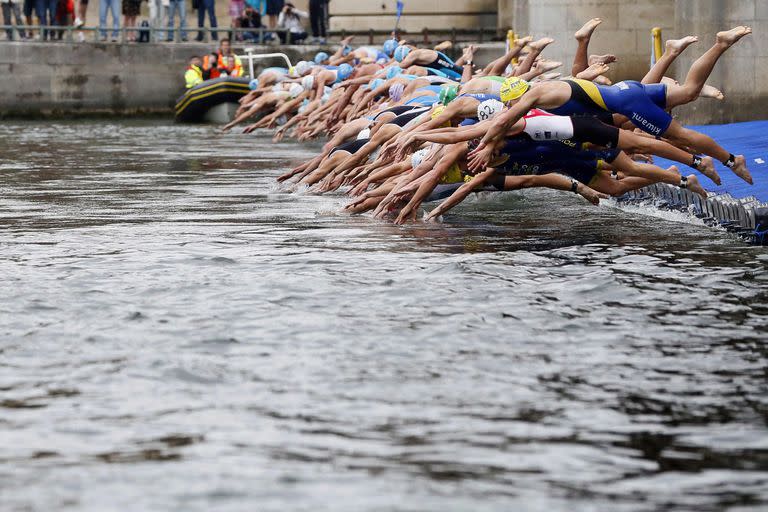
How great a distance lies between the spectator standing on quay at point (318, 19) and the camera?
38.7 m

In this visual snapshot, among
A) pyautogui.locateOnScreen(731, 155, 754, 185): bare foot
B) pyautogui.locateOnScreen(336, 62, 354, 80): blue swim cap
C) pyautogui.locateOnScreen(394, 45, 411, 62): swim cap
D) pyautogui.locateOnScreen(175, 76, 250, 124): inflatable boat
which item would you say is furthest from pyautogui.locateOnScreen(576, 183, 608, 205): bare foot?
pyautogui.locateOnScreen(175, 76, 250, 124): inflatable boat

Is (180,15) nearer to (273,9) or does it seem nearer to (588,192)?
(273,9)

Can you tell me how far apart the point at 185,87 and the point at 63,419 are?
31.7 metres

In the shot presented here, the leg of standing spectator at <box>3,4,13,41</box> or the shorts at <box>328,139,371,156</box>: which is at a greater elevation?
the leg of standing spectator at <box>3,4,13,41</box>

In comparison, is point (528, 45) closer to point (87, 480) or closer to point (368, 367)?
point (368, 367)

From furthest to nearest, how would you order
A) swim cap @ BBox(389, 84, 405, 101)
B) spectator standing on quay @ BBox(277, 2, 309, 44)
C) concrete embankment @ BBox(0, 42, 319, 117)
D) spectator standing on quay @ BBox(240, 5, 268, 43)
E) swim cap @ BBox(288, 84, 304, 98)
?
1. spectator standing on quay @ BBox(240, 5, 268, 43)
2. spectator standing on quay @ BBox(277, 2, 309, 44)
3. concrete embankment @ BBox(0, 42, 319, 117)
4. swim cap @ BBox(288, 84, 304, 98)
5. swim cap @ BBox(389, 84, 405, 101)

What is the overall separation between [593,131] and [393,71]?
9239mm

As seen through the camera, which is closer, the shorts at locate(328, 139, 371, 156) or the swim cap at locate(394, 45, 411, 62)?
the shorts at locate(328, 139, 371, 156)

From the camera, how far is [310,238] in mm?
12883

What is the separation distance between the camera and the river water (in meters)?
6.01

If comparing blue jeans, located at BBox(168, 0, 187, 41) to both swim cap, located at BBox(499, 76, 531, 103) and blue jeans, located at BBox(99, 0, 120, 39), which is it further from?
swim cap, located at BBox(499, 76, 531, 103)

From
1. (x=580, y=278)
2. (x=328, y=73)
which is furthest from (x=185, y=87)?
(x=580, y=278)

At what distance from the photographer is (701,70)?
1316 cm

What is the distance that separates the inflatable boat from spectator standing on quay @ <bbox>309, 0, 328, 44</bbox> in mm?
3786
